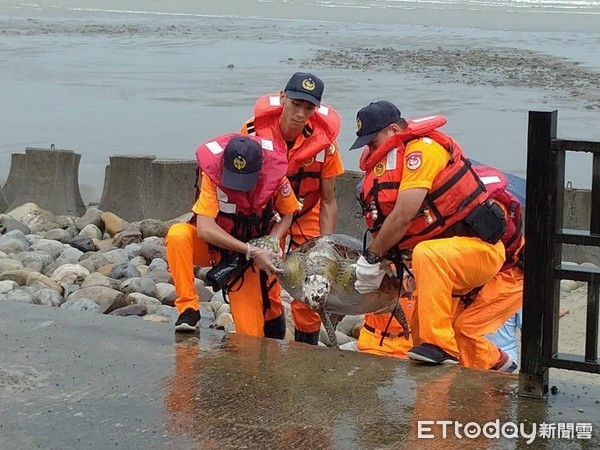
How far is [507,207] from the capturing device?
18.3 ft

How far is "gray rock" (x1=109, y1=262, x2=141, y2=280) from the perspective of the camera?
27.8 ft

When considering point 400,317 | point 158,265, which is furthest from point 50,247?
point 400,317

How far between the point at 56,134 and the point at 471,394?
10245 millimetres

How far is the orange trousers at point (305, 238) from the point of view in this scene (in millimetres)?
6363

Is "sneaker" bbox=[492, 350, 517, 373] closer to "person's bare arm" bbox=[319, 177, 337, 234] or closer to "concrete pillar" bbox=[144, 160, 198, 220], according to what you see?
"person's bare arm" bbox=[319, 177, 337, 234]

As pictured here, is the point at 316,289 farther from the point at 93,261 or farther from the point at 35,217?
the point at 35,217

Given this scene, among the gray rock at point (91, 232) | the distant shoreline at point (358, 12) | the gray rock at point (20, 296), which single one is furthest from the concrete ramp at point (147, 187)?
the distant shoreline at point (358, 12)

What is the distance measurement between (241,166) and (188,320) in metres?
0.82

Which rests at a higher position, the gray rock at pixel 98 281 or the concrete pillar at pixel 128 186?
the concrete pillar at pixel 128 186

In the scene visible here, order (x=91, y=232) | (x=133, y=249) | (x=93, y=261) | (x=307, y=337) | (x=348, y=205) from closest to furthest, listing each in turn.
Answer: (x=307, y=337), (x=93, y=261), (x=133, y=249), (x=348, y=205), (x=91, y=232)

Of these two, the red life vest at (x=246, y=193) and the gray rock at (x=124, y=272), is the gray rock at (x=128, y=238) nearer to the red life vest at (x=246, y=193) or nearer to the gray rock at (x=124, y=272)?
the gray rock at (x=124, y=272)

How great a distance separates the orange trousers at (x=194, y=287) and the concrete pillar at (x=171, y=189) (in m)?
4.29

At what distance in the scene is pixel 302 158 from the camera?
6.16 metres

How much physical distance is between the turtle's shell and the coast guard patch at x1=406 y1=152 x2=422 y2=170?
27.2 inches
